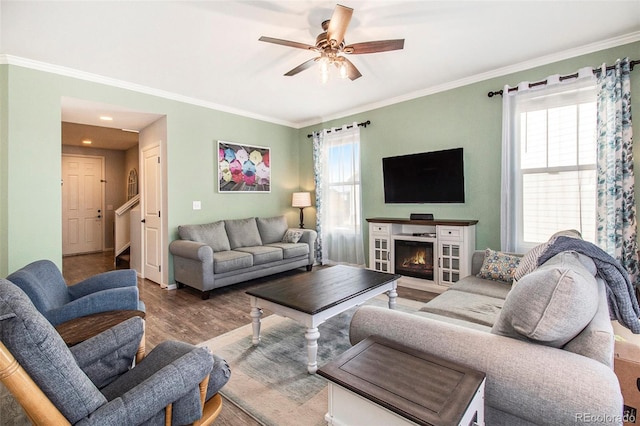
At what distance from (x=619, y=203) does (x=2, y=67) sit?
636 cm

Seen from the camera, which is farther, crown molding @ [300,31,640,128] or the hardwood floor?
crown molding @ [300,31,640,128]

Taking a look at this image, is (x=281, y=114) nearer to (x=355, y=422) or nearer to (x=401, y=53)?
(x=401, y=53)

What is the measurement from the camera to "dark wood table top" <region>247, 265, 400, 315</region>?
220cm

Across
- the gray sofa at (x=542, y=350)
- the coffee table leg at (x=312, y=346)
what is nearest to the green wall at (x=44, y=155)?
the coffee table leg at (x=312, y=346)

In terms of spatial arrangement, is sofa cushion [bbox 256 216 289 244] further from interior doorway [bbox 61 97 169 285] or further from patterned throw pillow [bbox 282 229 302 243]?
interior doorway [bbox 61 97 169 285]

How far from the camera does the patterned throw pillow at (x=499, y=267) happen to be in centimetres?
276

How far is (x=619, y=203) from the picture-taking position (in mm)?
2904

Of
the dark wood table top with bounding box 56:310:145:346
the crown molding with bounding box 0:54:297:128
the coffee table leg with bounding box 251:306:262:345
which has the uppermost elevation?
the crown molding with bounding box 0:54:297:128

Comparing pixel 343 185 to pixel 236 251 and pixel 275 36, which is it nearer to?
pixel 236 251

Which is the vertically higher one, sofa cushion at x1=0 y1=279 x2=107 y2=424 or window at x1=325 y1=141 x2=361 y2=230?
window at x1=325 y1=141 x2=361 y2=230

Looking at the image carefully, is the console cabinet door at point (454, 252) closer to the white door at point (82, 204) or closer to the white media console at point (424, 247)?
the white media console at point (424, 247)

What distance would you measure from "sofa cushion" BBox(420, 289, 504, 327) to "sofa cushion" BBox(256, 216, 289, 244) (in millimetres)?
3340

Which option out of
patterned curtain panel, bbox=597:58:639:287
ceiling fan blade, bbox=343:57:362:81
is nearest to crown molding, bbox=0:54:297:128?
ceiling fan blade, bbox=343:57:362:81

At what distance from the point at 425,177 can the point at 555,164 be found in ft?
4.83
